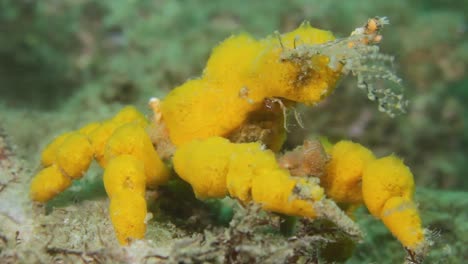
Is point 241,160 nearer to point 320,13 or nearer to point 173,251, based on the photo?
point 173,251

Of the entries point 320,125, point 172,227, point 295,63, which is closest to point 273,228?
point 172,227

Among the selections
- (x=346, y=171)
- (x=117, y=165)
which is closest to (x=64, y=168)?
(x=117, y=165)

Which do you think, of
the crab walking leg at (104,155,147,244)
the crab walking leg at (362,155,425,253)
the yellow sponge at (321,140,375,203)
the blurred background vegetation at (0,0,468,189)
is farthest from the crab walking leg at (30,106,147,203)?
the blurred background vegetation at (0,0,468,189)

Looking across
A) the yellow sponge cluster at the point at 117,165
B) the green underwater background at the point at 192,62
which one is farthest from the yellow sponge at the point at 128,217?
the green underwater background at the point at 192,62

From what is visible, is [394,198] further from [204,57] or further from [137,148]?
[204,57]

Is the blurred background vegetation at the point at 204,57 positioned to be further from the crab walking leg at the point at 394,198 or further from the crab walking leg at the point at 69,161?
the crab walking leg at the point at 394,198

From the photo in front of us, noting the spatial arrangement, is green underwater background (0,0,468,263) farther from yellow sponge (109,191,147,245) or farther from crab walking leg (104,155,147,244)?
yellow sponge (109,191,147,245)
